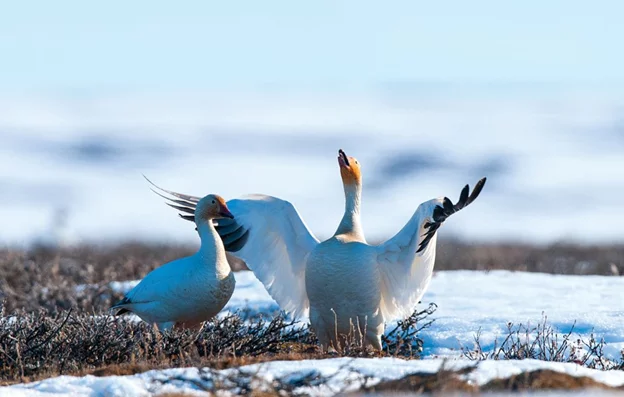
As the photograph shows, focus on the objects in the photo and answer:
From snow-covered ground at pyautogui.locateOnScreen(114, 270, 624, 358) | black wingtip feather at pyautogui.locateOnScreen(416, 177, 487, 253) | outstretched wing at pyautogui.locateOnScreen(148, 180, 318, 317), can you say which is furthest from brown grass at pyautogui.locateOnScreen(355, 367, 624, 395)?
outstretched wing at pyautogui.locateOnScreen(148, 180, 318, 317)

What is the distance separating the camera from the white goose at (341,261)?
8.63 m

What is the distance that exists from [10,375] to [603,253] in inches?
678

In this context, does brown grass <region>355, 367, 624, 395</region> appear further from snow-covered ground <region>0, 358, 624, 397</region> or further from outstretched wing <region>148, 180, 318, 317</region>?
outstretched wing <region>148, 180, 318, 317</region>

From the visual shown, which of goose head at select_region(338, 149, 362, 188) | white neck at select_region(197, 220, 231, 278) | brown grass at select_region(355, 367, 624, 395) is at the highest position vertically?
goose head at select_region(338, 149, 362, 188)

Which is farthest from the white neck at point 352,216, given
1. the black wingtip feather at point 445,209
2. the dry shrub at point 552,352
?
the dry shrub at point 552,352

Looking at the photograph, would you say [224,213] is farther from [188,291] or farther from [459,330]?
[459,330]

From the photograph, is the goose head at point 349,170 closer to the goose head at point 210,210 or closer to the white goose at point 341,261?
the white goose at point 341,261

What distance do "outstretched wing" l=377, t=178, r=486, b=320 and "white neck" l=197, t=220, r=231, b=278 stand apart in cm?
116

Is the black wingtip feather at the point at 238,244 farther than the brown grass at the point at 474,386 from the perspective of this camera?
Yes

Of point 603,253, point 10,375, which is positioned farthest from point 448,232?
point 10,375

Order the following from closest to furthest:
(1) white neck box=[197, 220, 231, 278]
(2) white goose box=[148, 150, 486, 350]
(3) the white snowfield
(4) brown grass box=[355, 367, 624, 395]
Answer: (4) brown grass box=[355, 367, 624, 395], (3) the white snowfield, (2) white goose box=[148, 150, 486, 350], (1) white neck box=[197, 220, 231, 278]

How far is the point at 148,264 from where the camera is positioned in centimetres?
1606

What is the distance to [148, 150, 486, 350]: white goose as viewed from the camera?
340 inches

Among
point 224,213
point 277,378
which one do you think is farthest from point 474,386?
point 224,213
